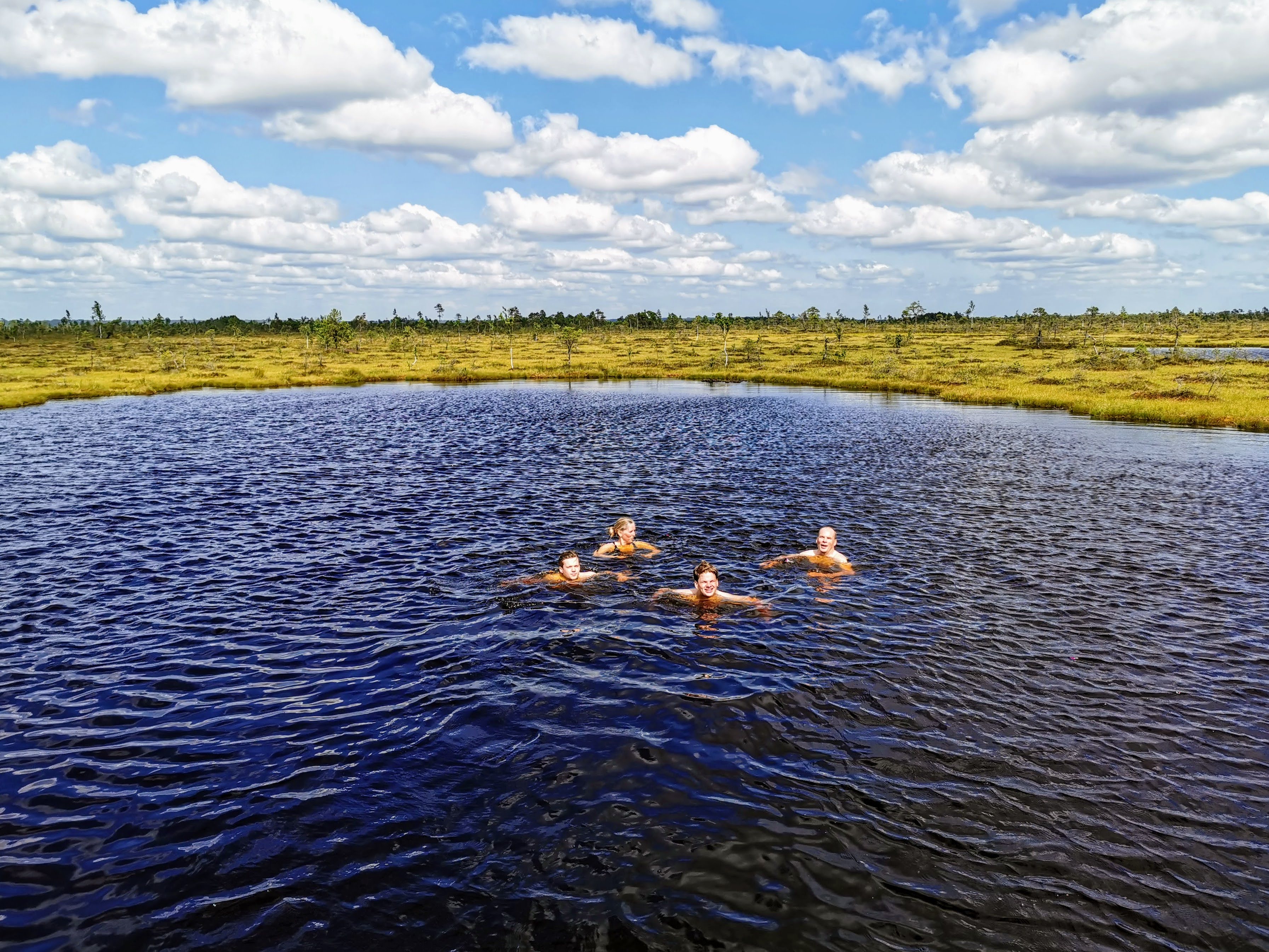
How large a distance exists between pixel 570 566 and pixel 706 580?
4193 mm

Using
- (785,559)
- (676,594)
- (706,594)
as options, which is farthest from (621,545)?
(785,559)

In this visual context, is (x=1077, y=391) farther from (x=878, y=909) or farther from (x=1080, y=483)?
(x=878, y=909)

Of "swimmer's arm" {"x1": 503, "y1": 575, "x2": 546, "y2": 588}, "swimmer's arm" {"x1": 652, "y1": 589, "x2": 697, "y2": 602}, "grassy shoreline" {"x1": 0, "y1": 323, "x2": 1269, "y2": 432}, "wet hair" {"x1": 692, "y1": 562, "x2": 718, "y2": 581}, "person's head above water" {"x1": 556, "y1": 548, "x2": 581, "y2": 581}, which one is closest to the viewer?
"wet hair" {"x1": 692, "y1": 562, "x2": 718, "y2": 581}

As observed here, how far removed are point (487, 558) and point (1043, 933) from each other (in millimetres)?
18088

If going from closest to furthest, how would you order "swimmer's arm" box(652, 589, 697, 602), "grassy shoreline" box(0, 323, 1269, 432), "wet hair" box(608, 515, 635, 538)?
"swimmer's arm" box(652, 589, 697, 602)
"wet hair" box(608, 515, 635, 538)
"grassy shoreline" box(0, 323, 1269, 432)

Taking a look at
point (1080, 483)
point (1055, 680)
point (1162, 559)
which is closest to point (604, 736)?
point (1055, 680)

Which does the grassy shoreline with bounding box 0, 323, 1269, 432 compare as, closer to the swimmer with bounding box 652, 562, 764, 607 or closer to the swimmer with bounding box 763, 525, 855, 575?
the swimmer with bounding box 763, 525, 855, 575

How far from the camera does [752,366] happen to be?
403 ft

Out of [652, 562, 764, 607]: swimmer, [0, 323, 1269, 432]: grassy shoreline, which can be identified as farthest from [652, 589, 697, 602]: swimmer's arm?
[0, 323, 1269, 432]: grassy shoreline

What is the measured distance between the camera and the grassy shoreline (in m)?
70.4

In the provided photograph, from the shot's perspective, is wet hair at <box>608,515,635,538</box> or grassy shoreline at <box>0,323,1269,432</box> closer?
wet hair at <box>608,515,635,538</box>

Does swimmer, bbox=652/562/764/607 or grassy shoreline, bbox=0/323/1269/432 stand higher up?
Result: grassy shoreline, bbox=0/323/1269/432

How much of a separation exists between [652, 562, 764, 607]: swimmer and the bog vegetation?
181 feet

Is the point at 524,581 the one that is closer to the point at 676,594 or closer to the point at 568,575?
the point at 568,575
